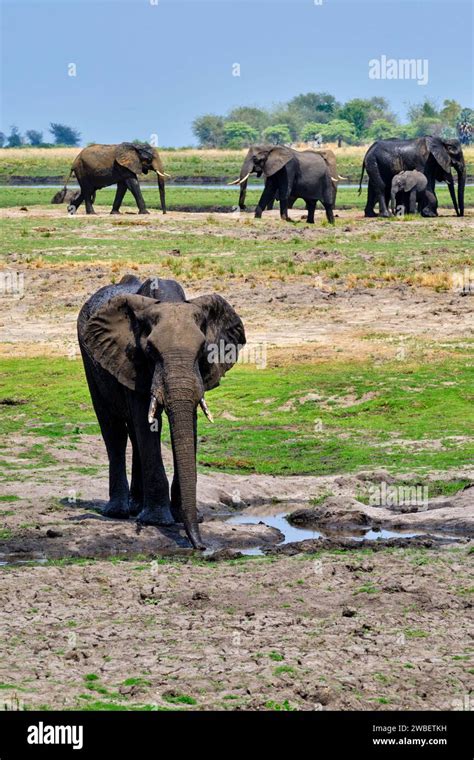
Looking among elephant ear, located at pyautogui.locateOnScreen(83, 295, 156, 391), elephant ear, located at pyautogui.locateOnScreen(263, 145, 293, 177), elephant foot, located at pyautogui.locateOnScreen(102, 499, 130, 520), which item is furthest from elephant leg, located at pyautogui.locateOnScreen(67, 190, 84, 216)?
elephant ear, located at pyautogui.locateOnScreen(83, 295, 156, 391)

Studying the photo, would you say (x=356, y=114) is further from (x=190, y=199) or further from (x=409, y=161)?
(x=409, y=161)

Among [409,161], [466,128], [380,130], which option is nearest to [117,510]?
[409,161]

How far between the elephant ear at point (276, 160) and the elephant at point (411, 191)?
3.50 metres

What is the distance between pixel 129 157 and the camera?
49.2 m

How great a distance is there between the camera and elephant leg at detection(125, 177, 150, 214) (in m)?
47.8

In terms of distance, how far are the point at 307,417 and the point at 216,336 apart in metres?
6.73

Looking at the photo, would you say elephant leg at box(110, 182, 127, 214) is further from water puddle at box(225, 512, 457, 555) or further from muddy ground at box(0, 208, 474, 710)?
water puddle at box(225, 512, 457, 555)

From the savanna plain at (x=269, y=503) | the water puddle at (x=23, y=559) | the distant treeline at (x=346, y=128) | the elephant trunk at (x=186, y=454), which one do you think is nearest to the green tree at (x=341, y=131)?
the distant treeline at (x=346, y=128)

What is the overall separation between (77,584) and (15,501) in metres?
3.55

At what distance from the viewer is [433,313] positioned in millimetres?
28781

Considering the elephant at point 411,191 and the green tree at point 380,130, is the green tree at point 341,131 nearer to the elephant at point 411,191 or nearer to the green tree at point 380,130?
the green tree at point 380,130

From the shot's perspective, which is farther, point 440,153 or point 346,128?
point 346,128
